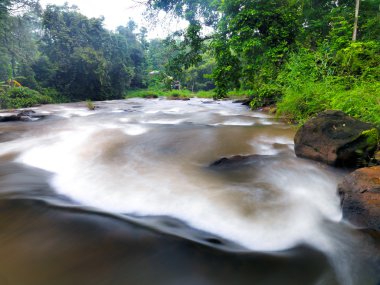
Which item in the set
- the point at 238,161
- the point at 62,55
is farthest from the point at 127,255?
the point at 62,55

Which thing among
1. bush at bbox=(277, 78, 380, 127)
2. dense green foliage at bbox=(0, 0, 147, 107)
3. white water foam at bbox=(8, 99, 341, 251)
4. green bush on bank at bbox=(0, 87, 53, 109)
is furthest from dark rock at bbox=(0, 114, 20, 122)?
dense green foliage at bbox=(0, 0, 147, 107)

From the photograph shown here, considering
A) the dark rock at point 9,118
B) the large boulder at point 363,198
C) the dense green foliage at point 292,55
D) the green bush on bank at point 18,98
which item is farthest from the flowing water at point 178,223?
the green bush on bank at point 18,98

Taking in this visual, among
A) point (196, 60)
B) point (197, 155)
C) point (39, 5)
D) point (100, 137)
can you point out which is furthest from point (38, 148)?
point (39, 5)

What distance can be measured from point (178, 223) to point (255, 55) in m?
8.29

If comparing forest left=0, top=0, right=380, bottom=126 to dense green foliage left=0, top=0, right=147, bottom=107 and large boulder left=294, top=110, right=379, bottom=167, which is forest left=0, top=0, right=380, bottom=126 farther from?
large boulder left=294, top=110, right=379, bottom=167

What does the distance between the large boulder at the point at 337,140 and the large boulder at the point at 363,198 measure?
33.8 inches

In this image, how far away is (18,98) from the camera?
55.7ft

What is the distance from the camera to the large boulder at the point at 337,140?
3.23 meters

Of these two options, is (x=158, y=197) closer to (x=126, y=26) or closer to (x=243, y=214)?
(x=243, y=214)

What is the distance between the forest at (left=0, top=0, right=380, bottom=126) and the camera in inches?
237

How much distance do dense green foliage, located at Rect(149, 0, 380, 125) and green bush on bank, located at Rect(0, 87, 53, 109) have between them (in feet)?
39.0

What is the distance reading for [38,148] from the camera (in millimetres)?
4898

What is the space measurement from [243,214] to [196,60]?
336 inches

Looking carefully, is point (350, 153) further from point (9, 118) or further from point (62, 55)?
point (62, 55)
